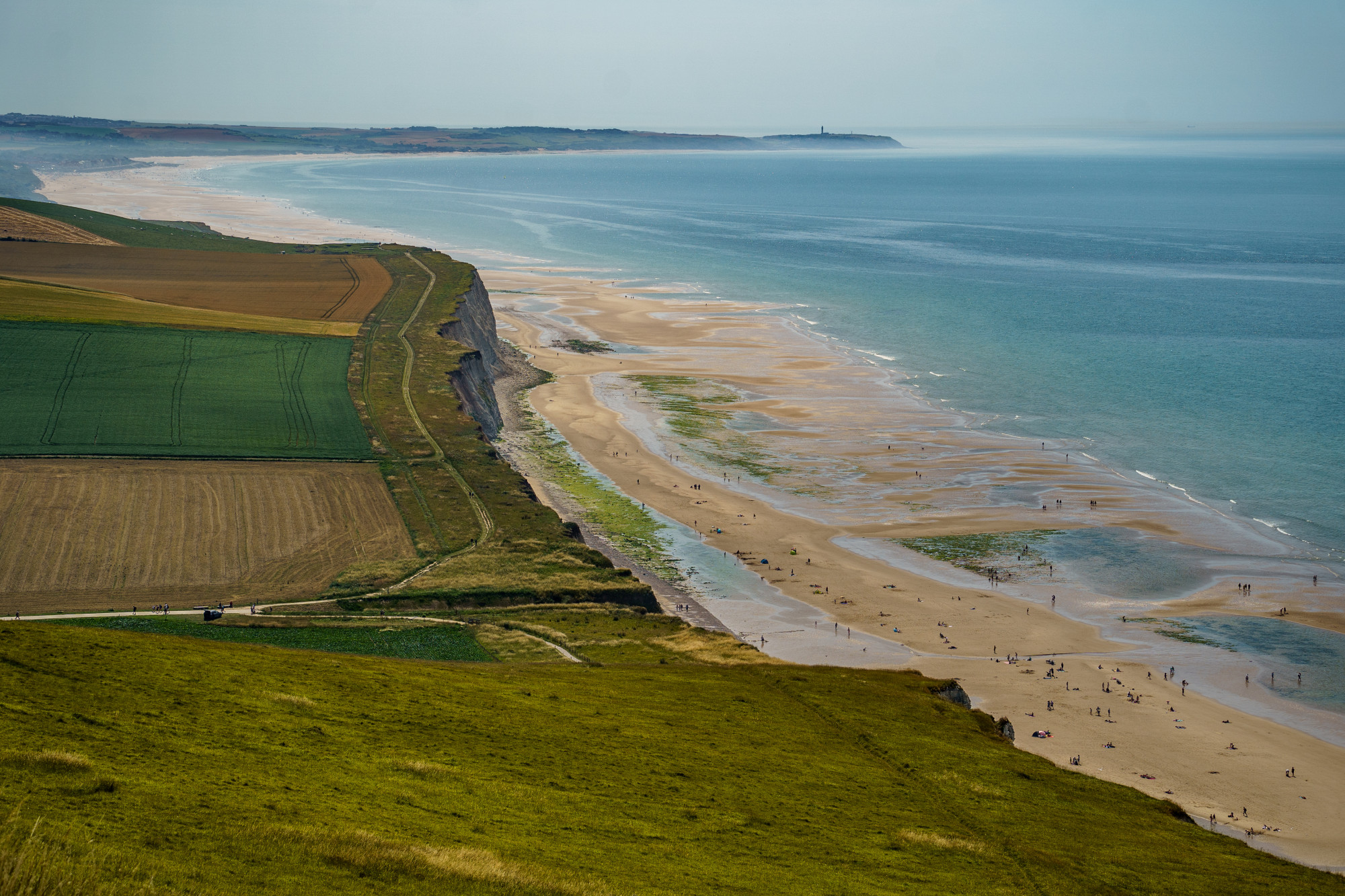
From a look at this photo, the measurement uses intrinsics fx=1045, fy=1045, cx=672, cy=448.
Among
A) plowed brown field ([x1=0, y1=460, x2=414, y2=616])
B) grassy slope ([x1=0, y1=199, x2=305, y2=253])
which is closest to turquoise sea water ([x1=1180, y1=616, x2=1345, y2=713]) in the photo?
plowed brown field ([x1=0, y1=460, x2=414, y2=616])

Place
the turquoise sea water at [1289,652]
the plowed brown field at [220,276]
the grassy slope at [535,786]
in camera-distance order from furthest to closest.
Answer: the plowed brown field at [220,276] → the turquoise sea water at [1289,652] → the grassy slope at [535,786]

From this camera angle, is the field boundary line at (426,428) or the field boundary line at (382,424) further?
the field boundary line at (426,428)

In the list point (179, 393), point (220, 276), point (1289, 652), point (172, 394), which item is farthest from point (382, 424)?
point (220, 276)

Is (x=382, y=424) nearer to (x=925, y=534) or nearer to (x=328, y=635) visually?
(x=328, y=635)

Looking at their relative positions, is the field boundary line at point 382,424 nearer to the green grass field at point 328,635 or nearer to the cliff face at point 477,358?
the cliff face at point 477,358

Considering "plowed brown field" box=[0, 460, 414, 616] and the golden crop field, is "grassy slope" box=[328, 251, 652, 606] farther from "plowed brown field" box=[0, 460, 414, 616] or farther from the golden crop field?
the golden crop field

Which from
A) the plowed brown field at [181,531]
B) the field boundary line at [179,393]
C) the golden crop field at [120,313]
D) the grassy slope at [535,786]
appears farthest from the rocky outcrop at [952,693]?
the golden crop field at [120,313]
